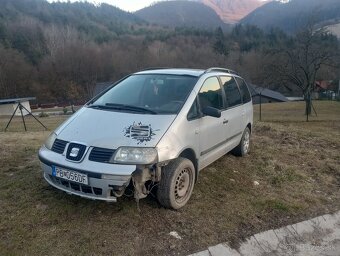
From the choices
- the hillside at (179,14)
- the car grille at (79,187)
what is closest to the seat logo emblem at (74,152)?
the car grille at (79,187)

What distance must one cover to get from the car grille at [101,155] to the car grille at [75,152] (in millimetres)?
115

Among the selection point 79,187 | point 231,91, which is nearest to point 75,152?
point 79,187

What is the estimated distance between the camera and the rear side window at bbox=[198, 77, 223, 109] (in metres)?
4.47

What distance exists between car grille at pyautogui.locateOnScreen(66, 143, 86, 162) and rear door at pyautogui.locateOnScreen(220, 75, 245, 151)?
90.2 inches

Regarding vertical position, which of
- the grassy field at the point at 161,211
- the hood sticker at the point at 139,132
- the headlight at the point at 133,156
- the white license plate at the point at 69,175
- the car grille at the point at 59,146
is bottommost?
the grassy field at the point at 161,211

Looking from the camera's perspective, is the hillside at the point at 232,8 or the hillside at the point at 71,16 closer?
the hillside at the point at 71,16

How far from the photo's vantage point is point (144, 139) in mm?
3527

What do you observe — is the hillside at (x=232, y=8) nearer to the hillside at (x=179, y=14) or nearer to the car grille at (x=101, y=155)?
the hillside at (x=179, y=14)

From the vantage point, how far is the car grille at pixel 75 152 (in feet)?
Answer: 11.4

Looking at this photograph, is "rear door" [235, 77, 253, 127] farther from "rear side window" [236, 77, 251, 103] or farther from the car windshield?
the car windshield

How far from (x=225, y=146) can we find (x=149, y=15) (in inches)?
5881

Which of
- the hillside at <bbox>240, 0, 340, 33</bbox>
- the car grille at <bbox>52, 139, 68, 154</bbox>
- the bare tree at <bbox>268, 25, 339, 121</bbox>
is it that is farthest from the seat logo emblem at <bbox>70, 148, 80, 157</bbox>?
the hillside at <bbox>240, 0, 340, 33</bbox>

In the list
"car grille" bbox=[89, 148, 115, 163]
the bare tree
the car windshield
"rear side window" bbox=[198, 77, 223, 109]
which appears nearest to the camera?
"car grille" bbox=[89, 148, 115, 163]

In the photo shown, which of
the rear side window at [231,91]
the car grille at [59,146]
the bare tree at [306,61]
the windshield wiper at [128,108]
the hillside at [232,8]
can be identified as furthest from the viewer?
the hillside at [232,8]
